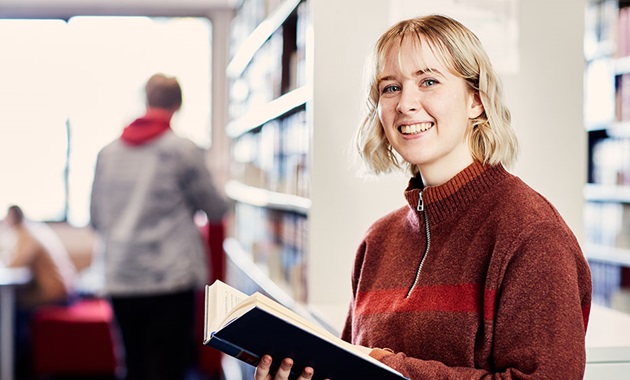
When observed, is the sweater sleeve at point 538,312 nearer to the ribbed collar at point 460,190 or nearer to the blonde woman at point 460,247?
the blonde woman at point 460,247

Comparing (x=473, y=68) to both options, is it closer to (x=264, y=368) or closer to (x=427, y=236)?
(x=427, y=236)

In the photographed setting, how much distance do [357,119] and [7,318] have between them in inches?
125

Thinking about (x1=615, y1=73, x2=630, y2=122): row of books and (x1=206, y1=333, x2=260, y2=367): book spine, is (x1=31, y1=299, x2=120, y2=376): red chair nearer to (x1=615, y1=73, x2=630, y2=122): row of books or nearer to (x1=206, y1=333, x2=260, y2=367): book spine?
(x1=615, y1=73, x2=630, y2=122): row of books

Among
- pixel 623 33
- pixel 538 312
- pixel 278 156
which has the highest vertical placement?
pixel 623 33

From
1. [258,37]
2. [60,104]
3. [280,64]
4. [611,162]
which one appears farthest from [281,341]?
[60,104]

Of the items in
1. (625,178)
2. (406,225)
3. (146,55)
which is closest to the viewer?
(406,225)

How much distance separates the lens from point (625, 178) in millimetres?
4172

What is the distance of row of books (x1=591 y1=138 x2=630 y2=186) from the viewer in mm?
4191

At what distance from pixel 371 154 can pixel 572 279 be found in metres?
0.53

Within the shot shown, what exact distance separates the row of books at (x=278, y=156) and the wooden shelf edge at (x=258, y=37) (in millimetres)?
374

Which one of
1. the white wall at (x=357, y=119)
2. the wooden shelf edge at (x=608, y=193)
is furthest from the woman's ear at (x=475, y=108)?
the wooden shelf edge at (x=608, y=193)

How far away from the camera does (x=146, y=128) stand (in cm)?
344

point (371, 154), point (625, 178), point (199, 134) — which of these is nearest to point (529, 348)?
point (371, 154)

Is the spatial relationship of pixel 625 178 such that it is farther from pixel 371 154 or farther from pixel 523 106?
pixel 371 154
